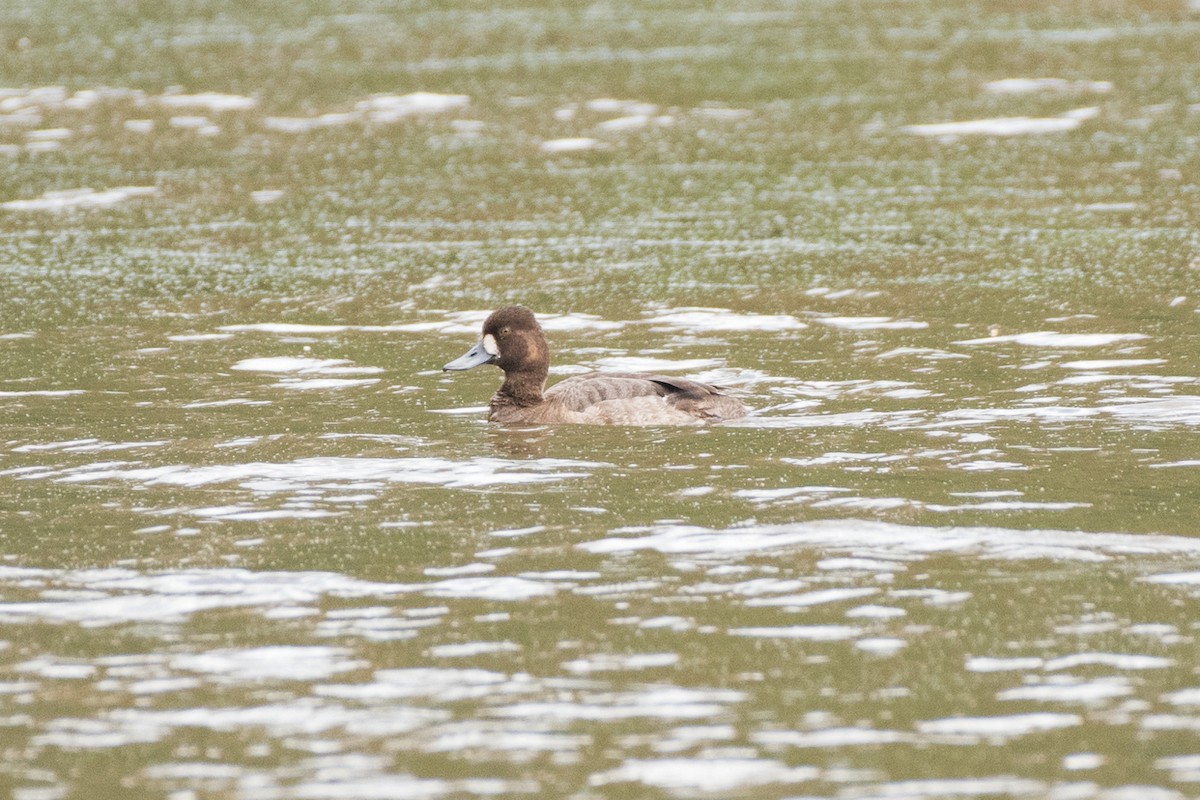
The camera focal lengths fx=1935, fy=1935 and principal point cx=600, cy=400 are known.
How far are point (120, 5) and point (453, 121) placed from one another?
12.5 m

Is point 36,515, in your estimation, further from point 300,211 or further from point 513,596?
point 300,211

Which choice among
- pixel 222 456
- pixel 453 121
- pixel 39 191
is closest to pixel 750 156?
pixel 453 121

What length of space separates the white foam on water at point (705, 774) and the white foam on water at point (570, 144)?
1675 centimetres

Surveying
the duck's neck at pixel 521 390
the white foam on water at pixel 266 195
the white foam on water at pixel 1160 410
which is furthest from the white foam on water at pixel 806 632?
the white foam on water at pixel 266 195

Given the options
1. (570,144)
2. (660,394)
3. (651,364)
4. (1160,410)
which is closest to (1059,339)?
(1160,410)

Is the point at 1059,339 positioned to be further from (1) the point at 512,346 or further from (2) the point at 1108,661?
(2) the point at 1108,661

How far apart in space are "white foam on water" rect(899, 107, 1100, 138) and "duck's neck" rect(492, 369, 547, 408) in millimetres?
10936

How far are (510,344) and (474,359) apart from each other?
276mm

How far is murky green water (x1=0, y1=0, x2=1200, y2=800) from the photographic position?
715 cm

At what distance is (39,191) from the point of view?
21.4 m

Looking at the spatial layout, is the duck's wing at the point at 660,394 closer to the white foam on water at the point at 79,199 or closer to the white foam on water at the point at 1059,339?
the white foam on water at the point at 1059,339

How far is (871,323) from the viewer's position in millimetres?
15453

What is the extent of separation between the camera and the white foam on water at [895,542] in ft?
30.0

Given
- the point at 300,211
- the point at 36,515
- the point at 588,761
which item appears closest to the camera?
the point at 588,761
